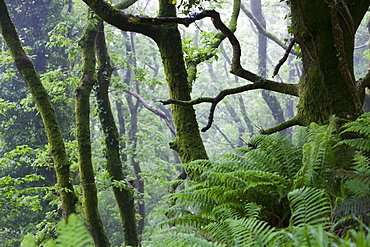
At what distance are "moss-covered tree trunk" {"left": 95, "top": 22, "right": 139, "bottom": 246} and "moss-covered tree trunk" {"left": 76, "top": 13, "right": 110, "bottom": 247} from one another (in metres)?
1.11

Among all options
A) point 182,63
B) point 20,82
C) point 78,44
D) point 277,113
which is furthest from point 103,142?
point 277,113

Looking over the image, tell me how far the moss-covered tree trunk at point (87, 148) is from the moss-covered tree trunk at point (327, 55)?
15.0ft

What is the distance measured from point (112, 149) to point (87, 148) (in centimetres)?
166

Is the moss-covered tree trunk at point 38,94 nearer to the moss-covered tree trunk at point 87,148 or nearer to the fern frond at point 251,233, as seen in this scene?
the moss-covered tree trunk at point 87,148

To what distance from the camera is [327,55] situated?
2.70 m

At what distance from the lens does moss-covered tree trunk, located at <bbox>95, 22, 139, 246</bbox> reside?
26.4ft

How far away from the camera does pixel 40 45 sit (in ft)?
49.1

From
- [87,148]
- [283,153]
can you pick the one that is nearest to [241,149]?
[283,153]

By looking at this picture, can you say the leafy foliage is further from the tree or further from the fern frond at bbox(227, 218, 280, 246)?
the tree

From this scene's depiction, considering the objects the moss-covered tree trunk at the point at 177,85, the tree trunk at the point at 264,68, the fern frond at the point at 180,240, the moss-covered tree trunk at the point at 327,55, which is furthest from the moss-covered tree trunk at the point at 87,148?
the tree trunk at the point at 264,68

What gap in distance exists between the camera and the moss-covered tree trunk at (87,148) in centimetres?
640

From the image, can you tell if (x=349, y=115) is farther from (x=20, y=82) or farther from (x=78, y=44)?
(x=20, y=82)

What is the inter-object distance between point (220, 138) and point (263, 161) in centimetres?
3045

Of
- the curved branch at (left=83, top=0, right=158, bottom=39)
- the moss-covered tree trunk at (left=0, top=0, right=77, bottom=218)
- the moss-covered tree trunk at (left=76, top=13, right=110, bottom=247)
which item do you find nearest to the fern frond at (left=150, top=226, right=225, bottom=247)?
the curved branch at (left=83, top=0, right=158, bottom=39)
